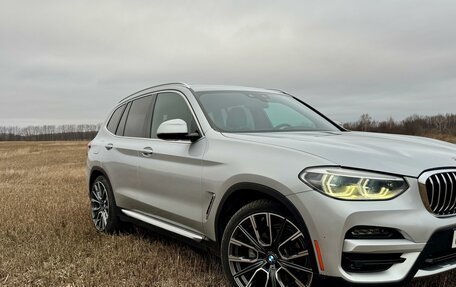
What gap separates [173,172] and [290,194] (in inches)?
58.3

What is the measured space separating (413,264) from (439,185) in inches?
20.9

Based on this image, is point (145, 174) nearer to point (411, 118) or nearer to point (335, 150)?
point (335, 150)

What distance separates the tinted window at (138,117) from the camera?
5.05m

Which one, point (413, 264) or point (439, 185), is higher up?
point (439, 185)

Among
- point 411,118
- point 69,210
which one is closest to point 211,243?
point 69,210

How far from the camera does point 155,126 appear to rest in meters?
4.75

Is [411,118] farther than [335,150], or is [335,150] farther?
[411,118]

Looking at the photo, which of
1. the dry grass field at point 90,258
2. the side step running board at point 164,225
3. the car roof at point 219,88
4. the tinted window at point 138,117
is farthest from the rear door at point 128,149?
the car roof at point 219,88

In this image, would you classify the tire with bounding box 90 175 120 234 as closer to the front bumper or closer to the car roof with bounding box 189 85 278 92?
the car roof with bounding box 189 85 278 92

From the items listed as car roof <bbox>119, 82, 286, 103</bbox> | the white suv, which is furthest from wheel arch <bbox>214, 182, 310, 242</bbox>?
car roof <bbox>119, 82, 286, 103</bbox>

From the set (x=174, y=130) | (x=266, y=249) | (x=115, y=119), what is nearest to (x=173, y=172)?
(x=174, y=130)

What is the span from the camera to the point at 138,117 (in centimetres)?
→ 525

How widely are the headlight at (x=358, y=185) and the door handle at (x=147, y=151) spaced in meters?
2.17

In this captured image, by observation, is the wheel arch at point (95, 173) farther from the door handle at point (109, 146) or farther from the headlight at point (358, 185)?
the headlight at point (358, 185)
